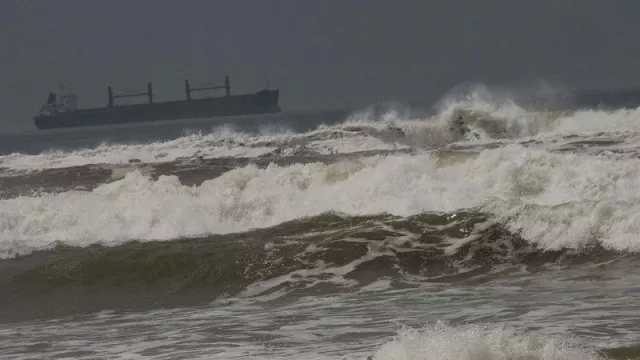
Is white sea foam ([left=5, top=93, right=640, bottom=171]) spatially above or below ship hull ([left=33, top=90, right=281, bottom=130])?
below

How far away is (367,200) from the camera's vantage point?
19953mm

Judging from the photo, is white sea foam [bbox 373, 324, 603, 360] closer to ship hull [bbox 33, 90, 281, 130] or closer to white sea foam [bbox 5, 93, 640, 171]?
white sea foam [bbox 5, 93, 640, 171]

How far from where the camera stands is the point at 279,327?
38.5 ft

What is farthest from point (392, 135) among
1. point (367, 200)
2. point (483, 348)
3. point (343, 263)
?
point (483, 348)

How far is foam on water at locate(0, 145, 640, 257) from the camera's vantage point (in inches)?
624

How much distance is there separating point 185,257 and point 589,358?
32.7ft

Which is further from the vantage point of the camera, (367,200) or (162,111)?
(162,111)

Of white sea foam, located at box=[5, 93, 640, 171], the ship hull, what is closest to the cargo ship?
the ship hull

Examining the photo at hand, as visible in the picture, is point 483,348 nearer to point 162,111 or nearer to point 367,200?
point 367,200

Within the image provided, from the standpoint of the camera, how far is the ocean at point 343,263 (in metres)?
10.6

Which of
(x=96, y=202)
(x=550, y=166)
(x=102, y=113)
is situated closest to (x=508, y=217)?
(x=550, y=166)

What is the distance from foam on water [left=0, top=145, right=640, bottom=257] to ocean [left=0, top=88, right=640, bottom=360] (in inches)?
1.6

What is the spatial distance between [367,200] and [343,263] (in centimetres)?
426

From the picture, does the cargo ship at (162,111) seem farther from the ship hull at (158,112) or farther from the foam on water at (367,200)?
the foam on water at (367,200)
